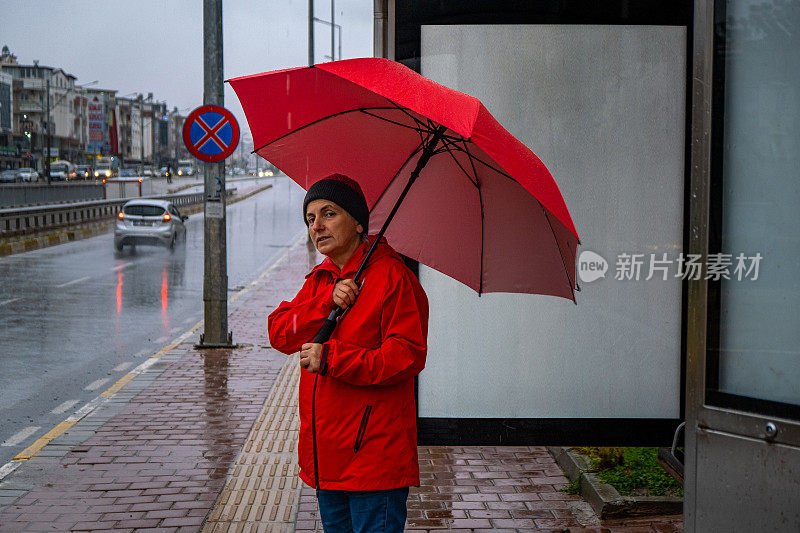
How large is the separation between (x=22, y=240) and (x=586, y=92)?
75.5 feet

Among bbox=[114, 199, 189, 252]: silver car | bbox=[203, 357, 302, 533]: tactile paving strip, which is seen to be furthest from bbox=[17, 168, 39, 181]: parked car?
bbox=[203, 357, 302, 533]: tactile paving strip

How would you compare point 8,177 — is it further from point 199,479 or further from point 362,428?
point 362,428

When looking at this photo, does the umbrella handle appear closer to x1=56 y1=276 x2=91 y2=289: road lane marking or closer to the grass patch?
the grass patch

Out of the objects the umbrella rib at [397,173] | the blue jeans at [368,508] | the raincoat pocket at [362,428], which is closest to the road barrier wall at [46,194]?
the umbrella rib at [397,173]

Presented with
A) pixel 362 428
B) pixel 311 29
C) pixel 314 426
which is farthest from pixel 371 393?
pixel 311 29

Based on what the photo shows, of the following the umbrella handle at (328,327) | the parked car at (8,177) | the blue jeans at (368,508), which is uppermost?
the parked car at (8,177)

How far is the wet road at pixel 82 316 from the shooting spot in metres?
8.43

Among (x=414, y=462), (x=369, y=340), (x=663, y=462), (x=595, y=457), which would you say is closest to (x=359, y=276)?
(x=369, y=340)

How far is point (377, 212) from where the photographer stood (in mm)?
3838

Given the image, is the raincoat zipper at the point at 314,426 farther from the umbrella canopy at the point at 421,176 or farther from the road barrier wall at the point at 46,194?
the road barrier wall at the point at 46,194

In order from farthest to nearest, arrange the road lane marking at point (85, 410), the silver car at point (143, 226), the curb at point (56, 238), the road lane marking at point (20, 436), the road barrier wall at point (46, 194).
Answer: the road barrier wall at point (46, 194)
the silver car at point (143, 226)
the curb at point (56, 238)
the road lane marking at point (85, 410)
the road lane marking at point (20, 436)

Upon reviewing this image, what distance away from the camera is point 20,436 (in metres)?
7.07

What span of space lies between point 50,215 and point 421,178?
29292 millimetres

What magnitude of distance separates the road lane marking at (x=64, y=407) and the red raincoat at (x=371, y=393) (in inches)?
221
